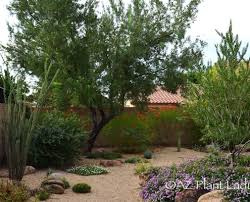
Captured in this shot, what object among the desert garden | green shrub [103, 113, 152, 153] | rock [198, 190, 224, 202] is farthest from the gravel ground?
green shrub [103, 113, 152, 153]

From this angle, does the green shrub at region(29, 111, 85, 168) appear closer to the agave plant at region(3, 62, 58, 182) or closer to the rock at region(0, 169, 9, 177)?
the rock at region(0, 169, 9, 177)

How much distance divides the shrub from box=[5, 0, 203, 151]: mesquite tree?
3748 mm

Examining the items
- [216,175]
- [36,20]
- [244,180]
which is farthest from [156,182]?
[36,20]

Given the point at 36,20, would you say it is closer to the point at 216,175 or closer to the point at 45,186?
the point at 45,186

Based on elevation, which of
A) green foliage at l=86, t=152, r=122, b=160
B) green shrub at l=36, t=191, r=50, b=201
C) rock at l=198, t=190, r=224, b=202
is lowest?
green shrub at l=36, t=191, r=50, b=201

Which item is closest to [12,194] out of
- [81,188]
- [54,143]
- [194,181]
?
[81,188]

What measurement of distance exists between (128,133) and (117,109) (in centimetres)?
261

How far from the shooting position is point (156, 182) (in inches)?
377

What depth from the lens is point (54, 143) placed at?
14.0m

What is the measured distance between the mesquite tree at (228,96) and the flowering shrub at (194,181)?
1013 millimetres

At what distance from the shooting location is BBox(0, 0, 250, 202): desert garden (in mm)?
10000

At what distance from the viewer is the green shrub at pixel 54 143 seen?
45.1 ft

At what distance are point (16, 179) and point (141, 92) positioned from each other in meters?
8.81

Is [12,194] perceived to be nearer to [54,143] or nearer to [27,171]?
[27,171]
